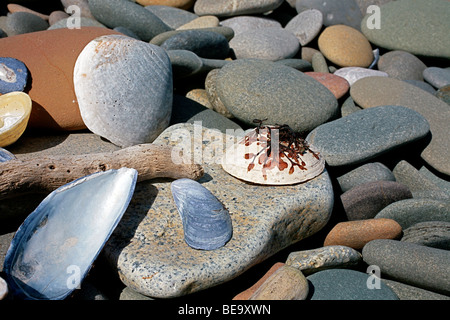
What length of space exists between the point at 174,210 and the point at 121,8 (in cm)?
412

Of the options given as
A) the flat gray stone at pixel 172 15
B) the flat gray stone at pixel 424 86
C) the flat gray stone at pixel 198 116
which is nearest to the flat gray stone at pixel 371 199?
the flat gray stone at pixel 198 116

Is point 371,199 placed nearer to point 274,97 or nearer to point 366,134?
point 366,134

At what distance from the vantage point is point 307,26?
7277 millimetres

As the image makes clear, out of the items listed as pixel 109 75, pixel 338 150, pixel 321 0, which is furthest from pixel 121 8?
A: pixel 338 150

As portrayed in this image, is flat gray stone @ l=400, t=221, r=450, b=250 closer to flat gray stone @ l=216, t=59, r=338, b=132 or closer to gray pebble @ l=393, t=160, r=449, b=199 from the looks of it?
gray pebble @ l=393, t=160, r=449, b=199

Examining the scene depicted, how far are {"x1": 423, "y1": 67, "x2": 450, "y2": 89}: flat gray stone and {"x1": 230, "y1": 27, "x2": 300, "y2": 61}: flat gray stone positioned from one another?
1880 mm

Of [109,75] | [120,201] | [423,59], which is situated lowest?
[423,59]

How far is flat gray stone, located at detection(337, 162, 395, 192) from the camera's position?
14.3 ft

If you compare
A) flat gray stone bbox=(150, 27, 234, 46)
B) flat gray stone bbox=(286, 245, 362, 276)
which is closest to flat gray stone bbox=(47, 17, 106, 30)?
flat gray stone bbox=(150, 27, 234, 46)

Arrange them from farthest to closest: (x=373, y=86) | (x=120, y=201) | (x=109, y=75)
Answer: (x=373, y=86) → (x=109, y=75) → (x=120, y=201)

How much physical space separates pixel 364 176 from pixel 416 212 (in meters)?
0.66

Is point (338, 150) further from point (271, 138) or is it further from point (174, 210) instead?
point (174, 210)

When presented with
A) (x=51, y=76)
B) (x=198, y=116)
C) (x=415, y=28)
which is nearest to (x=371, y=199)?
(x=198, y=116)

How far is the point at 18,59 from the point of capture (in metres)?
4.63
